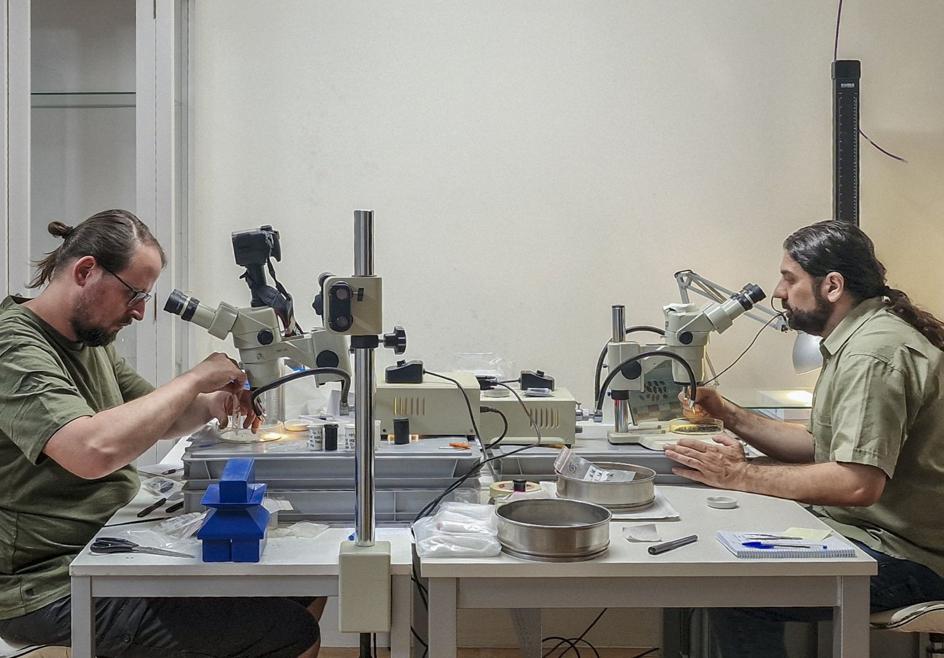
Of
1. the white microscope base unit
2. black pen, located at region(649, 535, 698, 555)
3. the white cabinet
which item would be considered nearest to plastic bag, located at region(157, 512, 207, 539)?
the white microscope base unit

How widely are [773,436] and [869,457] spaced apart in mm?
509

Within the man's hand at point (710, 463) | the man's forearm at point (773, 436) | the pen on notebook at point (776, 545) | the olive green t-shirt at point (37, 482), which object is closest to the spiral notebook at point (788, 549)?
the pen on notebook at point (776, 545)

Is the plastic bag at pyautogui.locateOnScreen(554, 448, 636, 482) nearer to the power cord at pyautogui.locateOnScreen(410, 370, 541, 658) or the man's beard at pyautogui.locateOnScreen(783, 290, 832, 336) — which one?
the power cord at pyautogui.locateOnScreen(410, 370, 541, 658)

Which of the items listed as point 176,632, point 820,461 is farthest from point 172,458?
point 820,461

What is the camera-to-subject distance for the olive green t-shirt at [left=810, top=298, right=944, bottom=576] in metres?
1.96

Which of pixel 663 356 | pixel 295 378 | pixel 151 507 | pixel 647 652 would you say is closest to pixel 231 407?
pixel 151 507

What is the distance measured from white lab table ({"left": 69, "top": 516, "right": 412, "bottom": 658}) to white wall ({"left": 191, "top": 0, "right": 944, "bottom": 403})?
1.65m

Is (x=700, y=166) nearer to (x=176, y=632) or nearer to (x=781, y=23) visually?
(x=781, y=23)

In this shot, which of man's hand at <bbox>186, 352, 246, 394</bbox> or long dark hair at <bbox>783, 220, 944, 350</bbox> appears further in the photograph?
long dark hair at <bbox>783, 220, 944, 350</bbox>

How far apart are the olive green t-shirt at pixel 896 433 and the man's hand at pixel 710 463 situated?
0.69 ft

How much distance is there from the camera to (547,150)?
320cm

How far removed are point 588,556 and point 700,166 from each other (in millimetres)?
1945

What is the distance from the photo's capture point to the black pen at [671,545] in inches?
64.6

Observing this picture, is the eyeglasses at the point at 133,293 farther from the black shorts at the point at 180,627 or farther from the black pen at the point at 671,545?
the black pen at the point at 671,545
